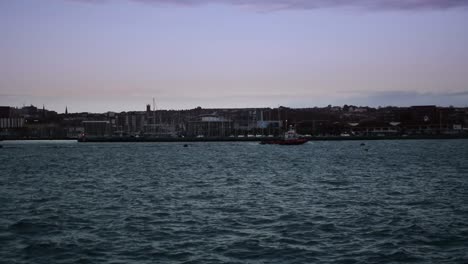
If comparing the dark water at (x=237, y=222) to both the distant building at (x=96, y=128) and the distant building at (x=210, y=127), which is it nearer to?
the distant building at (x=210, y=127)

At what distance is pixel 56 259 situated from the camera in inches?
498

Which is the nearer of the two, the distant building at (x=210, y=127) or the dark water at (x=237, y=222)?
the dark water at (x=237, y=222)

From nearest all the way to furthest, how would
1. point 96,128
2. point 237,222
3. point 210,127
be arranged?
point 237,222, point 210,127, point 96,128

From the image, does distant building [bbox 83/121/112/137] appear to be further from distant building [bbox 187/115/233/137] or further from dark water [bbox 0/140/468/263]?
dark water [bbox 0/140/468/263]

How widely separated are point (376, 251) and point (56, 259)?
6.79 m

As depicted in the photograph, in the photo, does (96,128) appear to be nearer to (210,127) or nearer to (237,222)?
(210,127)

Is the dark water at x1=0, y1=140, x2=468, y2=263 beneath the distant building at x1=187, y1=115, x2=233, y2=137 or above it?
beneath

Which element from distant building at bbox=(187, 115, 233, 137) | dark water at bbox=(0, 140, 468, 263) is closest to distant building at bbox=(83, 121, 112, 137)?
distant building at bbox=(187, 115, 233, 137)

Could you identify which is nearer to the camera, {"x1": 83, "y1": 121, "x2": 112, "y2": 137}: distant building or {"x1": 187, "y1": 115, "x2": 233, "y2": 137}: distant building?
{"x1": 187, "y1": 115, "x2": 233, "y2": 137}: distant building

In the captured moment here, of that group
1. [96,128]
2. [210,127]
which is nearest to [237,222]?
[210,127]

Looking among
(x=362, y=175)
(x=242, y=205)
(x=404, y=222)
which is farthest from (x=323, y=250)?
(x=362, y=175)

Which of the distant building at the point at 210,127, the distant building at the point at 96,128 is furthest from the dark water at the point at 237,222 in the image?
the distant building at the point at 96,128

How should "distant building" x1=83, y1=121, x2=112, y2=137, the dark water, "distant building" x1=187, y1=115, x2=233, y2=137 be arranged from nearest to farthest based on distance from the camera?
the dark water, "distant building" x1=187, y1=115, x2=233, y2=137, "distant building" x1=83, y1=121, x2=112, y2=137

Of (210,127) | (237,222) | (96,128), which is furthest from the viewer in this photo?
(96,128)
